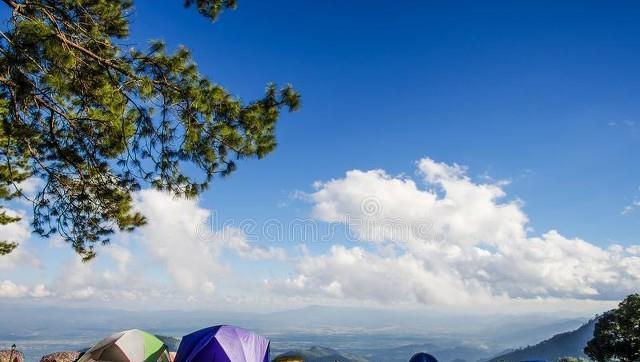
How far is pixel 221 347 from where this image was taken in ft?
46.8

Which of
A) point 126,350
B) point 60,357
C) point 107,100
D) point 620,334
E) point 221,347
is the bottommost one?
point 620,334

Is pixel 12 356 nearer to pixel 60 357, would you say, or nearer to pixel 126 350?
pixel 60 357

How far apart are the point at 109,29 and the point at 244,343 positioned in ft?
35.8

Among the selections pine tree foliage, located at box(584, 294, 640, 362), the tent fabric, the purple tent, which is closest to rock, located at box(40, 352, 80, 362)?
the purple tent

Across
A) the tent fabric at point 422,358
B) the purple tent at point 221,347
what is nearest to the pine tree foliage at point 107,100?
the purple tent at point 221,347

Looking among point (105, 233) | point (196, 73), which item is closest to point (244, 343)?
point (105, 233)

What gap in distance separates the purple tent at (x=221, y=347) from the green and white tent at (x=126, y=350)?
6.47 feet

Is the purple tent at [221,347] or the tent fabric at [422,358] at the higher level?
the purple tent at [221,347]

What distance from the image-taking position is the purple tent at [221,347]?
14180 mm

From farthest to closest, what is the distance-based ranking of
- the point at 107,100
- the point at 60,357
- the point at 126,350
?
the point at 60,357
the point at 126,350
the point at 107,100

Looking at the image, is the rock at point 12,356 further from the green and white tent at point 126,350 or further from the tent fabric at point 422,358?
the tent fabric at point 422,358

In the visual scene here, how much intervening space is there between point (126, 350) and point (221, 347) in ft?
12.9

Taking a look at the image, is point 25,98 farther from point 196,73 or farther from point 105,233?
point 105,233

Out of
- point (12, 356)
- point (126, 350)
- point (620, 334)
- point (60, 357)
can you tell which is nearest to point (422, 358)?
point (126, 350)
